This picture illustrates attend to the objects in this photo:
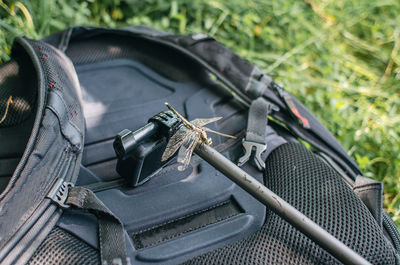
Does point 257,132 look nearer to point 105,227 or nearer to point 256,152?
point 256,152

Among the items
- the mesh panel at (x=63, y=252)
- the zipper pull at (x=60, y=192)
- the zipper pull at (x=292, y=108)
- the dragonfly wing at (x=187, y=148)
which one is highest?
the dragonfly wing at (x=187, y=148)

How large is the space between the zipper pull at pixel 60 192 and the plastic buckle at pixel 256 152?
1.79ft

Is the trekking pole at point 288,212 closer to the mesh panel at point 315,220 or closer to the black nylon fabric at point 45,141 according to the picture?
the mesh panel at point 315,220

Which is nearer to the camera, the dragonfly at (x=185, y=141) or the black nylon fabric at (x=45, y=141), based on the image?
the black nylon fabric at (x=45, y=141)

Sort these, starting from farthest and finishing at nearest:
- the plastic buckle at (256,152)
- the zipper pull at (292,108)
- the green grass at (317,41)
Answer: the green grass at (317,41) < the zipper pull at (292,108) < the plastic buckle at (256,152)

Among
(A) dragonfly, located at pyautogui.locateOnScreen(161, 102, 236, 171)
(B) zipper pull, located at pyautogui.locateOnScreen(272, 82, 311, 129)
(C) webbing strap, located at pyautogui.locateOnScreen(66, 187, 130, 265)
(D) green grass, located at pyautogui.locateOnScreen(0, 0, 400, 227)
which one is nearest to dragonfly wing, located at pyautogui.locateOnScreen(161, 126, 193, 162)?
(A) dragonfly, located at pyautogui.locateOnScreen(161, 102, 236, 171)

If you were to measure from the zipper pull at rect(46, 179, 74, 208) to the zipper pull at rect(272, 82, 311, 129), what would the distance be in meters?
0.87

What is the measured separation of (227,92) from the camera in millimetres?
1618

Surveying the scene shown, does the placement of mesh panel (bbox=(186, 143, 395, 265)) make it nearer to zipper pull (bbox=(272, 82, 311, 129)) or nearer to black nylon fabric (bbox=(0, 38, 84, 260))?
zipper pull (bbox=(272, 82, 311, 129))

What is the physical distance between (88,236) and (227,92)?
0.84m

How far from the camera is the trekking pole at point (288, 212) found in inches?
37.3

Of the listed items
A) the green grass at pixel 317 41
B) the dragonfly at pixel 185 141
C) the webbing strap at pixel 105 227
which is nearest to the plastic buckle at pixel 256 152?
the dragonfly at pixel 185 141

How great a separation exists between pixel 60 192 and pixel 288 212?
0.61m

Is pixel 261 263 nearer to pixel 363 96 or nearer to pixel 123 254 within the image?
pixel 123 254
